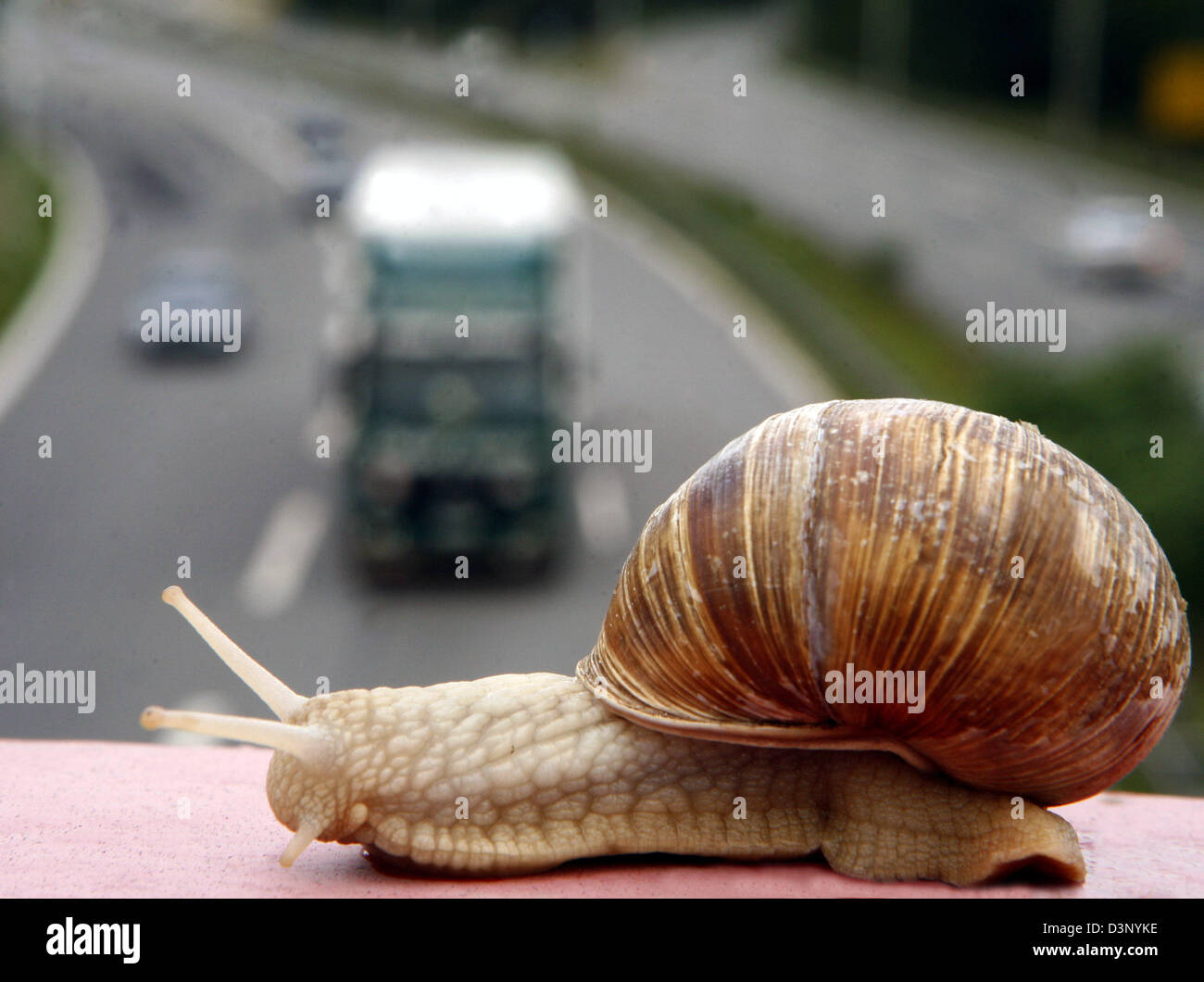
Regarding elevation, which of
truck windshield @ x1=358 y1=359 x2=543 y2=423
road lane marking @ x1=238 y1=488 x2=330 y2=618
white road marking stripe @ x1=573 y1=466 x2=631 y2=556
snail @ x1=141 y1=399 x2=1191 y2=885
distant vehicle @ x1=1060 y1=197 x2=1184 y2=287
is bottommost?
road lane marking @ x1=238 y1=488 x2=330 y2=618

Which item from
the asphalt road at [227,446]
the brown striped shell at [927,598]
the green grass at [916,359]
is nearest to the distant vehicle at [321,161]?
the asphalt road at [227,446]

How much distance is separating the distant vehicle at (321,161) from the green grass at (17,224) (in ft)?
13.7

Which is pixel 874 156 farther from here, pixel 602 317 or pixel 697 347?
pixel 697 347

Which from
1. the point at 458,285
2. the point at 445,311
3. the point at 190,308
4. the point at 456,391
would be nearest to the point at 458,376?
the point at 456,391

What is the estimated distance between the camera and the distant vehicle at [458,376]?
11.3 metres

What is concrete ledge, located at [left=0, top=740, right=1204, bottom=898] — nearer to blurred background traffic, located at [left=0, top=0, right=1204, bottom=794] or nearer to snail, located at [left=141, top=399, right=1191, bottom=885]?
snail, located at [left=141, top=399, right=1191, bottom=885]

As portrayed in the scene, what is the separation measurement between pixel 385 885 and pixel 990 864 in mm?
1206

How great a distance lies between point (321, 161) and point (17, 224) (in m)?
4.92

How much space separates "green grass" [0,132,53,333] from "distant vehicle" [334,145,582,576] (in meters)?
4.45

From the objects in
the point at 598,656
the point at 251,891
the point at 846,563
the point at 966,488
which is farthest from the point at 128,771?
the point at 966,488

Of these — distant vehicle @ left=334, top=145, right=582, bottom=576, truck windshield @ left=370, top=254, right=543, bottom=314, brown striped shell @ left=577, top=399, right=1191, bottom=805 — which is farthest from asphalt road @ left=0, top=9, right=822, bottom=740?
brown striped shell @ left=577, top=399, right=1191, bottom=805

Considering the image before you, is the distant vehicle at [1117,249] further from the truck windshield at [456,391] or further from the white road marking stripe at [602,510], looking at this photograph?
the truck windshield at [456,391]

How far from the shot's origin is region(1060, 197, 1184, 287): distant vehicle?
24.0 metres

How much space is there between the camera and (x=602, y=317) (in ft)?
55.8
